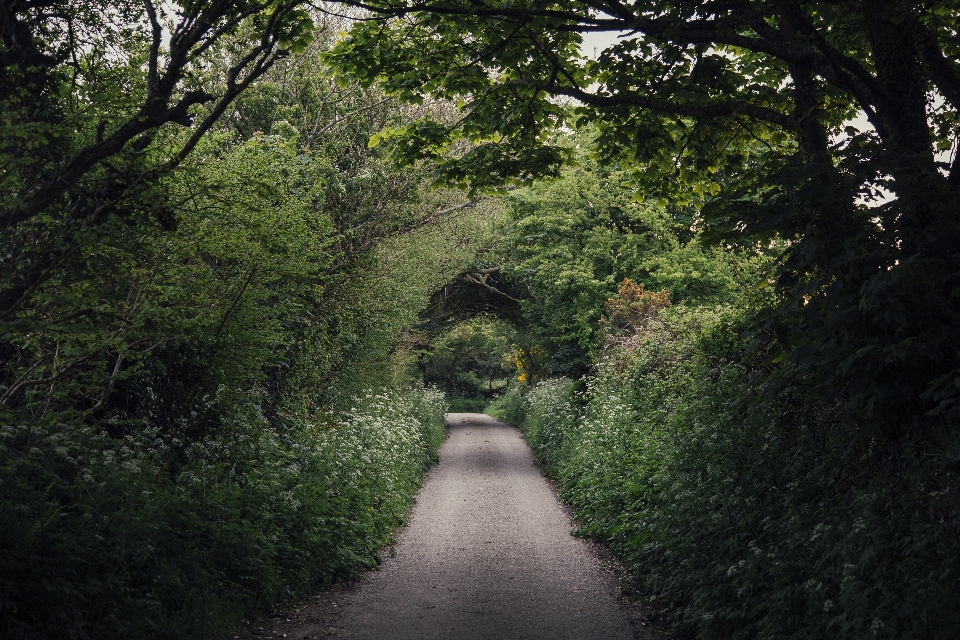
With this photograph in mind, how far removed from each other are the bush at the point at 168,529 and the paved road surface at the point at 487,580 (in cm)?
81

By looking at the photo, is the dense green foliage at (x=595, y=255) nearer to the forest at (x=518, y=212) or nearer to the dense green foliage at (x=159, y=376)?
the forest at (x=518, y=212)

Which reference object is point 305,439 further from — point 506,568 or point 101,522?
point 101,522

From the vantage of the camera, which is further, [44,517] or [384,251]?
[384,251]

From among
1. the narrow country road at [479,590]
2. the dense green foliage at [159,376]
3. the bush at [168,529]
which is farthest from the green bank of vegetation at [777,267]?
the bush at [168,529]

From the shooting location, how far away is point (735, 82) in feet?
31.8

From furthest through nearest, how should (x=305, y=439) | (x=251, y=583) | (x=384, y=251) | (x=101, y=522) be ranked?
(x=384, y=251) < (x=305, y=439) < (x=251, y=583) < (x=101, y=522)

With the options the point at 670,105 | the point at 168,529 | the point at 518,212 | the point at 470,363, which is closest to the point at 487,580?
the point at 168,529

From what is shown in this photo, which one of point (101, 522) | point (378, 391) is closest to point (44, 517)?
point (101, 522)

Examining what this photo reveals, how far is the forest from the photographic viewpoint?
5598mm

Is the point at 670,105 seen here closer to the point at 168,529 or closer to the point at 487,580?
the point at 487,580

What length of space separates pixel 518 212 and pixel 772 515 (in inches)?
264

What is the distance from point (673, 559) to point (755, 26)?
5.64m

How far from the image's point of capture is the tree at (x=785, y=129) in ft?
19.5

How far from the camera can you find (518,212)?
12.2m
